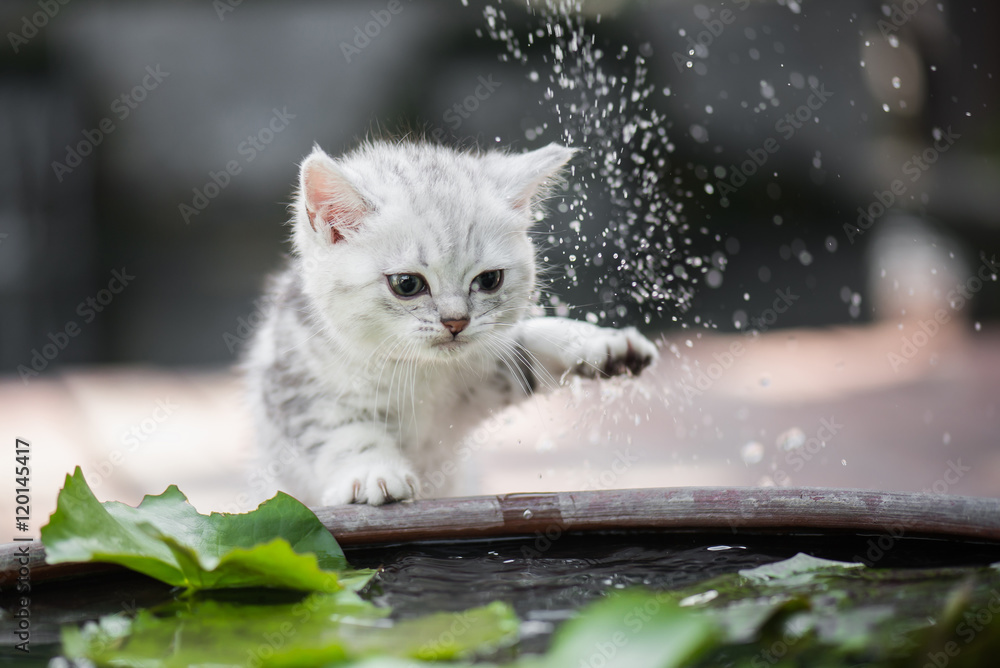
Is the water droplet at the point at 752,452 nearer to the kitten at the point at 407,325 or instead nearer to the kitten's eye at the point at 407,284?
the kitten at the point at 407,325

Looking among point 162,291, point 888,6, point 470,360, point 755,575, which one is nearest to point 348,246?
point 470,360

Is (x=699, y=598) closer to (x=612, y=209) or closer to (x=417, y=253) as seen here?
(x=417, y=253)

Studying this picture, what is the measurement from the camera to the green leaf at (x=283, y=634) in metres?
0.79

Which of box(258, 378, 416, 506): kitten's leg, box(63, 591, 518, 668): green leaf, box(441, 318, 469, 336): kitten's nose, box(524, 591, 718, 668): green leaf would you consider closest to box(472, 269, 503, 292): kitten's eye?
box(441, 318, 469, 336): kitten's nose

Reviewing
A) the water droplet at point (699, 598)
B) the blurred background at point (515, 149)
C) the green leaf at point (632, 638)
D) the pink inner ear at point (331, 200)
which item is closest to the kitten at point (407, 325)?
the pink inner ear at point (331, 200)

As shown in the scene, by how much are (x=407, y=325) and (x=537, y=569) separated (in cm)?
70

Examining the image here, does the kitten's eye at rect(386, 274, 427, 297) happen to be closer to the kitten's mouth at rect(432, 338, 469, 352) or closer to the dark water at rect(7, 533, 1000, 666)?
the kitten's mouth at rect(432, 338, 469, 352)

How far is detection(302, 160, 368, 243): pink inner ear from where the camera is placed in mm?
1709

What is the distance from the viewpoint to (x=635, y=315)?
8.05 ft

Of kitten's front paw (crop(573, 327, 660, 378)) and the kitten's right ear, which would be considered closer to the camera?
the kitten's right ear

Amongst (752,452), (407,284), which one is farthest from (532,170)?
(752,452)

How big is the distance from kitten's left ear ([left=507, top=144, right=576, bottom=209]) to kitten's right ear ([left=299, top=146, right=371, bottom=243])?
301mm

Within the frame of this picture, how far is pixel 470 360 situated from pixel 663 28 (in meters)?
3.27

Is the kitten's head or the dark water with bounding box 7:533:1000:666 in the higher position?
the kitten's head
